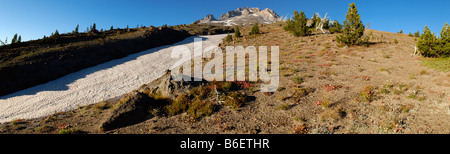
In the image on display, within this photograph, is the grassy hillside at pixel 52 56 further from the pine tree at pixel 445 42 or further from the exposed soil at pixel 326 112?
the pine tree at pixel 445 42

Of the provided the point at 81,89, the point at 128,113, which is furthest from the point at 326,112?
the point at 81,89

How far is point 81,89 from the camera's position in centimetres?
1817

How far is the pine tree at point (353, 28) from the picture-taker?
2358 cm

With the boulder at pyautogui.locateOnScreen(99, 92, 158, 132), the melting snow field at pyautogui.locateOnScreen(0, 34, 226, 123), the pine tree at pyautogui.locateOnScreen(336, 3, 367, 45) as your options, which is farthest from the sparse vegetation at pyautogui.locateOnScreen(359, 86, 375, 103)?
the melting snow field at pyautogui.locateOnScreen(0, 34, 226, 123)

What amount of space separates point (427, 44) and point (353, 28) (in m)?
8.17

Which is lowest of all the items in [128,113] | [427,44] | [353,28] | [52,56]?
[128,113]

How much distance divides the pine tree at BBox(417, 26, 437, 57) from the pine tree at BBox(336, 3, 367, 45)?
21.3ft

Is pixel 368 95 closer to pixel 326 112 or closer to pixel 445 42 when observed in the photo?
pixel 326 112

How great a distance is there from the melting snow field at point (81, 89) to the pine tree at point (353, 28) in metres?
26.3

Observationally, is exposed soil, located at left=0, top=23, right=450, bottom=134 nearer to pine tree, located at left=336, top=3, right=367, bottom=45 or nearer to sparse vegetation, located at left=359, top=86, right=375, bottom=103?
sparse vegetation, located at left=359, top=86, right=375, bottom=103
